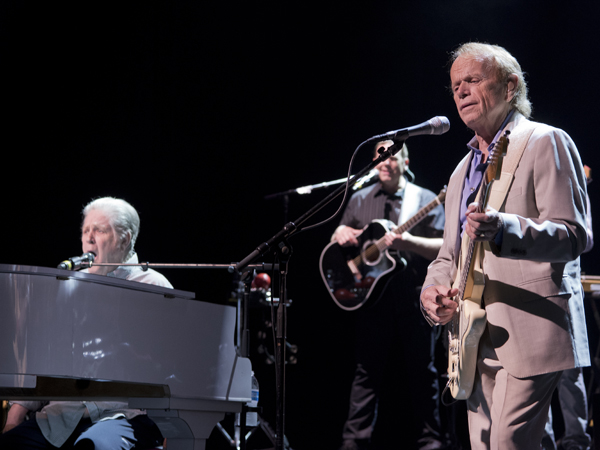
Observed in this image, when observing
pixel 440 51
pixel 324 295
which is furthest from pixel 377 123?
pixel 324 295

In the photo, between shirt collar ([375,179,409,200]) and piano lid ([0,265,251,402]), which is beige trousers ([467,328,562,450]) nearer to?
piano lid ([0,265,251,402])

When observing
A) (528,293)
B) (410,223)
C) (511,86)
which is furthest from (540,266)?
(410,223)

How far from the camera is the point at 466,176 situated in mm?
2154

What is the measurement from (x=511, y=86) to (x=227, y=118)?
377 centimetres

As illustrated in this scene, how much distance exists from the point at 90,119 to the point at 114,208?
195 centimetres

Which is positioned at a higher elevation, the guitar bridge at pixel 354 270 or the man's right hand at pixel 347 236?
the man's right hand at pixel 347 236

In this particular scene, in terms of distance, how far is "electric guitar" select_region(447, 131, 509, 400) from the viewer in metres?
1.80


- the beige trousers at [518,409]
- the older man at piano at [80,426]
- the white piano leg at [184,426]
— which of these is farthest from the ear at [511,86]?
the older man at piano at [80,426]

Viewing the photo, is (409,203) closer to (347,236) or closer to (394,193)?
(394,193)

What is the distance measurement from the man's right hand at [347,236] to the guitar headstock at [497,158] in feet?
8.89

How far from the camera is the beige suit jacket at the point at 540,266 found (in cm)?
167

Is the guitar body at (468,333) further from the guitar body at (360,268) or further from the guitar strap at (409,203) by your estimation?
the guitar strap at (409,203)

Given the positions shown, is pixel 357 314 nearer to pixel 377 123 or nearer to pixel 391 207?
pixel 391 207

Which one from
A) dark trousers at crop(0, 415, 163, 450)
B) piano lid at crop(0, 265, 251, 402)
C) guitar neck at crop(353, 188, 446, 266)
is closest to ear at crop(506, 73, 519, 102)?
piano lid at crop(0, 265, 251, 402)
